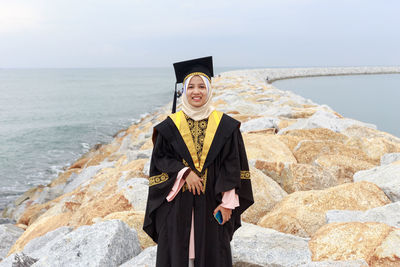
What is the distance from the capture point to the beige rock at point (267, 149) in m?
5.55

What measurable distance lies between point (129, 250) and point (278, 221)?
5.75 feet

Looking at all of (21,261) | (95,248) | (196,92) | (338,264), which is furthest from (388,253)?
(21,261)

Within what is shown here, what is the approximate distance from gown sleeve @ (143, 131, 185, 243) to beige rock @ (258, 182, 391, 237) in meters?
1.89

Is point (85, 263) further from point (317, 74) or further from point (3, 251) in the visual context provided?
point (317, 74)

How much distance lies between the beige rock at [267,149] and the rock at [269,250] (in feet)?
7.48

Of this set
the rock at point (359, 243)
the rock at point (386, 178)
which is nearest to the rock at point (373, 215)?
the rock at point (359, 243)

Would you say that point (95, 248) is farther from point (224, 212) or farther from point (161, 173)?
point (224, 212)

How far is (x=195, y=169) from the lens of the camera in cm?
240

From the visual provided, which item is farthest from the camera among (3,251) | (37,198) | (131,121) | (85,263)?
(131,121)

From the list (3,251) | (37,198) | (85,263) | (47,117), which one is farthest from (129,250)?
(47,117)

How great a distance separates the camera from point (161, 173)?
2.48m

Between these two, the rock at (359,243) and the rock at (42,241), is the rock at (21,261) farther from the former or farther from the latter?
the rock at (359,243)

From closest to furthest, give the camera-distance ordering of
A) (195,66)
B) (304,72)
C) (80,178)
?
(195,66)
(80,178)
(304,72)

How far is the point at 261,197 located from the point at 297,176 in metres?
1.02
